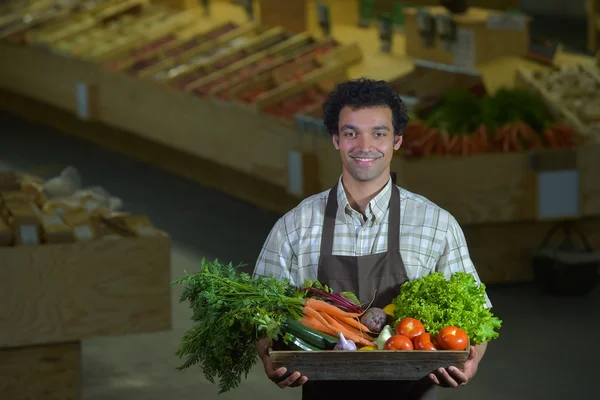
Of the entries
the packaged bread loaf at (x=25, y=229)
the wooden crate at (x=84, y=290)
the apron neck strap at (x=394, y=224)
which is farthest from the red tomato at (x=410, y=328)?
the packaged bread loaf at (x=25, y=229)

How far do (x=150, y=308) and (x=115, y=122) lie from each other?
460cm

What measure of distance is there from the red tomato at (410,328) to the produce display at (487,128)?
3403 millimetres

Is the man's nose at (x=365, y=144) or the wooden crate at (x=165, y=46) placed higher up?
the man's nose at (x=365, y=144)

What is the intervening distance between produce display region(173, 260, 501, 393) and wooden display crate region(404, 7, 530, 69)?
15.3 ft

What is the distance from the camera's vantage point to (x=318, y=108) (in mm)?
6883

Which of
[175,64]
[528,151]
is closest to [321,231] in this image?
[528,151]

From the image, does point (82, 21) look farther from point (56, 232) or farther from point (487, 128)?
point (56, 232)

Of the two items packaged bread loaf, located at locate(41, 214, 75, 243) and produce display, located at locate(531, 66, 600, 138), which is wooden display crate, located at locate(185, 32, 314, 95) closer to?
produce display, located at locate(531, 66, 600, 138)

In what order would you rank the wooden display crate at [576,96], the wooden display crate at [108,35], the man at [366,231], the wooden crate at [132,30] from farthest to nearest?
the wooden display crate at [108,35] < the wooden crate at [132,30] < the wooden display crate at [576,96] < the man at [366,231]

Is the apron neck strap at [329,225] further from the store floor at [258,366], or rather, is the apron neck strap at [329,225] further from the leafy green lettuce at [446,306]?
the store floor at [258,366]

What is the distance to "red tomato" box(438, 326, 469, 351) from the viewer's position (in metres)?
2.47

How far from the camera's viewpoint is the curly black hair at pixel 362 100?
2.65 m

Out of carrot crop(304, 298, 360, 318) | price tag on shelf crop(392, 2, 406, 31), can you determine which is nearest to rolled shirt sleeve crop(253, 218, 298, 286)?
carrot crop(304, 298, 360, 318)

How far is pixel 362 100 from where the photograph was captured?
8.69 ft
